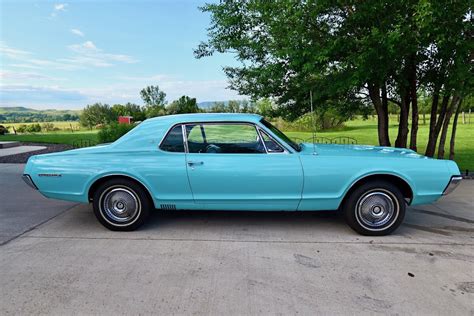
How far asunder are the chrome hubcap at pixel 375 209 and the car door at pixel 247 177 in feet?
2.61

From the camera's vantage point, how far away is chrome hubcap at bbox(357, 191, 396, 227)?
377 centimetres

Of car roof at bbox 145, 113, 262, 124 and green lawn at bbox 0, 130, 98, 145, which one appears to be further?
green lawn at bbox 0, 130, 98, 145

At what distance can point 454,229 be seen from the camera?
403 cm

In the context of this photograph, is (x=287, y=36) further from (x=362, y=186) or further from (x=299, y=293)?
(x=299, y=293)

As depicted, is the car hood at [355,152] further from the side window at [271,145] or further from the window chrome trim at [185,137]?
the window chrome trim at [185,137]

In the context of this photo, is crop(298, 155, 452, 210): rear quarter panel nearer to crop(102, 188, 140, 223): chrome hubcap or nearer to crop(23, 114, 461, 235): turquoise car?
crop(23, 114, 461, 235): turquoise car

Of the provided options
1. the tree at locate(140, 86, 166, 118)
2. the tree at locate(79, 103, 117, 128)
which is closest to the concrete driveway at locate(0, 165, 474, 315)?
the tree at locate(140, 86, 166, 118)

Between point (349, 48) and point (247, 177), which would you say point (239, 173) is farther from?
point (349, 48)

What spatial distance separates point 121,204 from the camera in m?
3.96

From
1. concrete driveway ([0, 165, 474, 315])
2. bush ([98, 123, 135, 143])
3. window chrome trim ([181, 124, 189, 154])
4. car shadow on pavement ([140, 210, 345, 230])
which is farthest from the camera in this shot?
bush ([98, 123, 135, 143])

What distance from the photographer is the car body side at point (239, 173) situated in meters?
3.69

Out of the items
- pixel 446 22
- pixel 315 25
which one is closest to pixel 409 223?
pixel 446 22

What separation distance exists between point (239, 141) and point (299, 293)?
7.04 ft

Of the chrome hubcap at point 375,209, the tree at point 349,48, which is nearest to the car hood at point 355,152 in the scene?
the chrome hubcap at point 375,209
